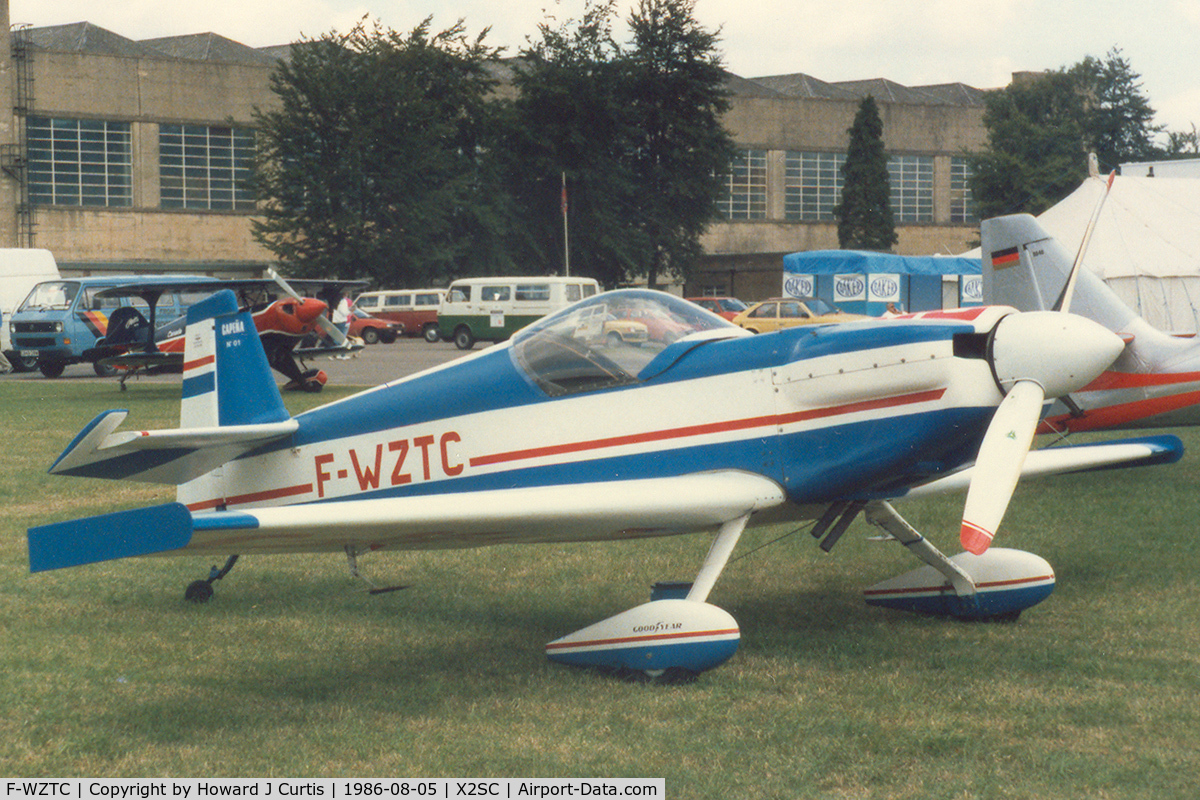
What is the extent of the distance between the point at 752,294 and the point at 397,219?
Answer: 23.4 meters

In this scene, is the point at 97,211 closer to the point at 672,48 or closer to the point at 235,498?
the point at 672,48

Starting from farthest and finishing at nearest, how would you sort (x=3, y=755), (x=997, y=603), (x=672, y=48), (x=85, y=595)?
(x=672, y=48)
(x=85, y=595)
(x=997, y=603)
(x=3, y=755)

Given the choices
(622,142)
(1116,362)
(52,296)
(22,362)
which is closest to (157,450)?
(1116,362)

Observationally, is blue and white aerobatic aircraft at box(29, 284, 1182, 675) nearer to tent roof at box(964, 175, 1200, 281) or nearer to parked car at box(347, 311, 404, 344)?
tent roof at box(964, 175, 1200, 281)

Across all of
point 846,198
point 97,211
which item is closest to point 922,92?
point 846,198

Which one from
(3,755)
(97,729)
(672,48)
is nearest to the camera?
(3,755)

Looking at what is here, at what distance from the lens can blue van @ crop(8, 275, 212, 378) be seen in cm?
2652

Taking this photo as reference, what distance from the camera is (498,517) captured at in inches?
209

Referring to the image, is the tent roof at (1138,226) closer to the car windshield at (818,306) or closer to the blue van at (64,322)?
the car windshield at (818,306)

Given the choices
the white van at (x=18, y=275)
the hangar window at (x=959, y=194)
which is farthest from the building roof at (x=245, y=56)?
the white van at (x=18, y=275)

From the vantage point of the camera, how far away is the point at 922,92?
86.8 metres

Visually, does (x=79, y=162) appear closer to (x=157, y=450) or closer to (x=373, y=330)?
(x=373, y=330)

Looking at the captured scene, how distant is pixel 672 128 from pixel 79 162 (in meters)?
26.6

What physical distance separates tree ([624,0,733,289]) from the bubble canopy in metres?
49.7
